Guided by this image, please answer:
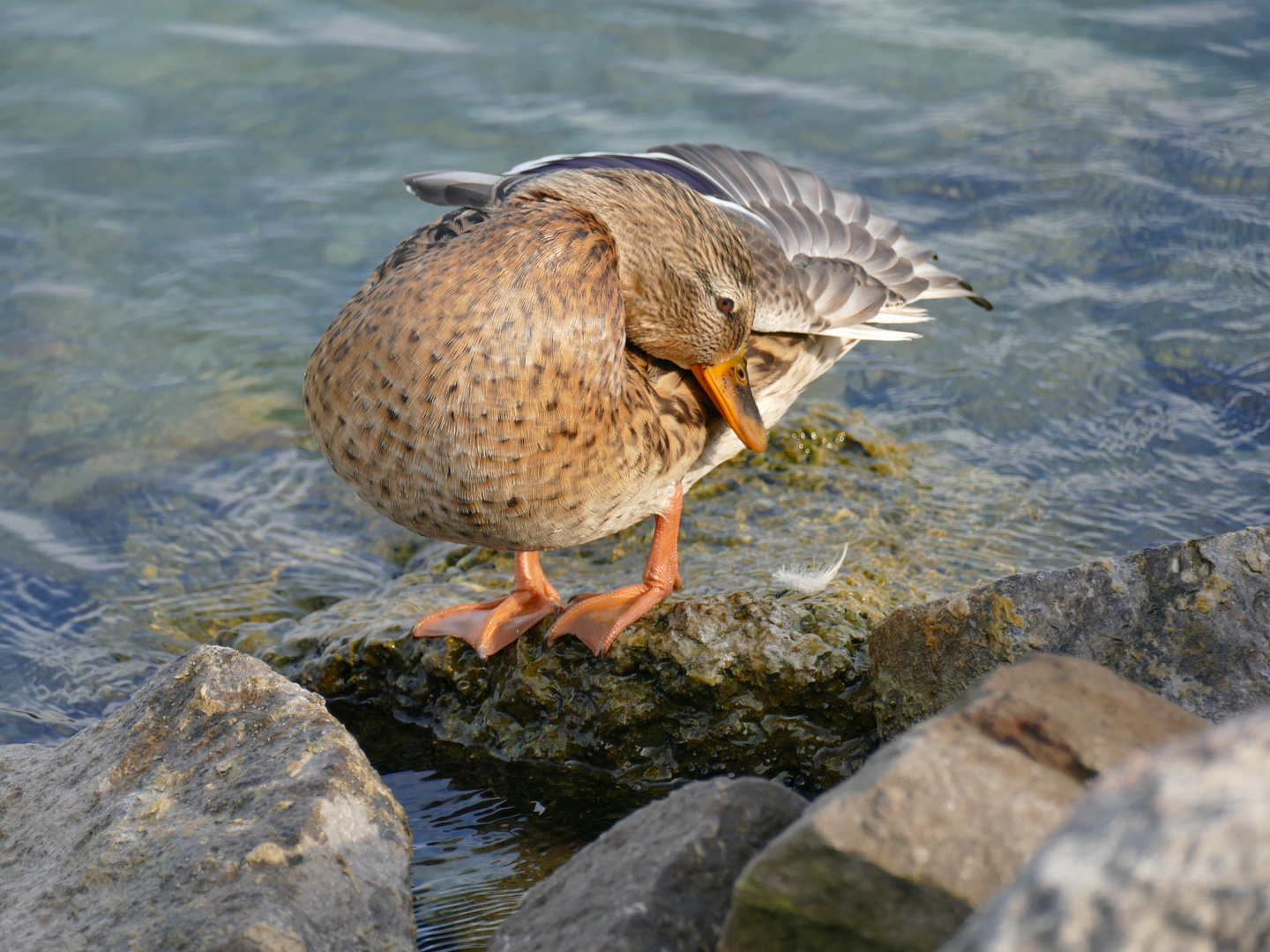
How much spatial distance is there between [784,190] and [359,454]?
265 cm

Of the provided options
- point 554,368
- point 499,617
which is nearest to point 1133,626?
point 554,368

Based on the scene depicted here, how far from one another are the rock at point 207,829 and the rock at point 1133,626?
1.44m

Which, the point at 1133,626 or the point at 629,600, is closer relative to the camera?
the point at 1133,626

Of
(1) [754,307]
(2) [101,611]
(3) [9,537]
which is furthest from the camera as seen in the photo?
(3) [9,537]

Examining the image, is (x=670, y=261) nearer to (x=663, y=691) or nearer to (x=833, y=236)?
(x=663, y=691)

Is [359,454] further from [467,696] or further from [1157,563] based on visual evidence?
[1157,563]

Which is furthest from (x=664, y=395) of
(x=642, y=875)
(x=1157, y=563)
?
(x=642, y=875)

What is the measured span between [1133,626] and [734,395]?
151 centimetres

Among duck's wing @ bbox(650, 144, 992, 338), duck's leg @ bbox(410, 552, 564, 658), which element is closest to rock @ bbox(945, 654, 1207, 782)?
duck's leg @ bbox(410, 552, 564, 658)

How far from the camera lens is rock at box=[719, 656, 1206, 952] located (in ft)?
5.61

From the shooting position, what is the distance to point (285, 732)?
2947 millimetres

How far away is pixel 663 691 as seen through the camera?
361 centimetres

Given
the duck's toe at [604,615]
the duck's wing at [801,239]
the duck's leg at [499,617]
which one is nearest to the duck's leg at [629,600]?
the duck's toe at [604,615]

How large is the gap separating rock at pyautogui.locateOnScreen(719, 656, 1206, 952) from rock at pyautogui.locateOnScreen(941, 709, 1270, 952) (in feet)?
1.29
